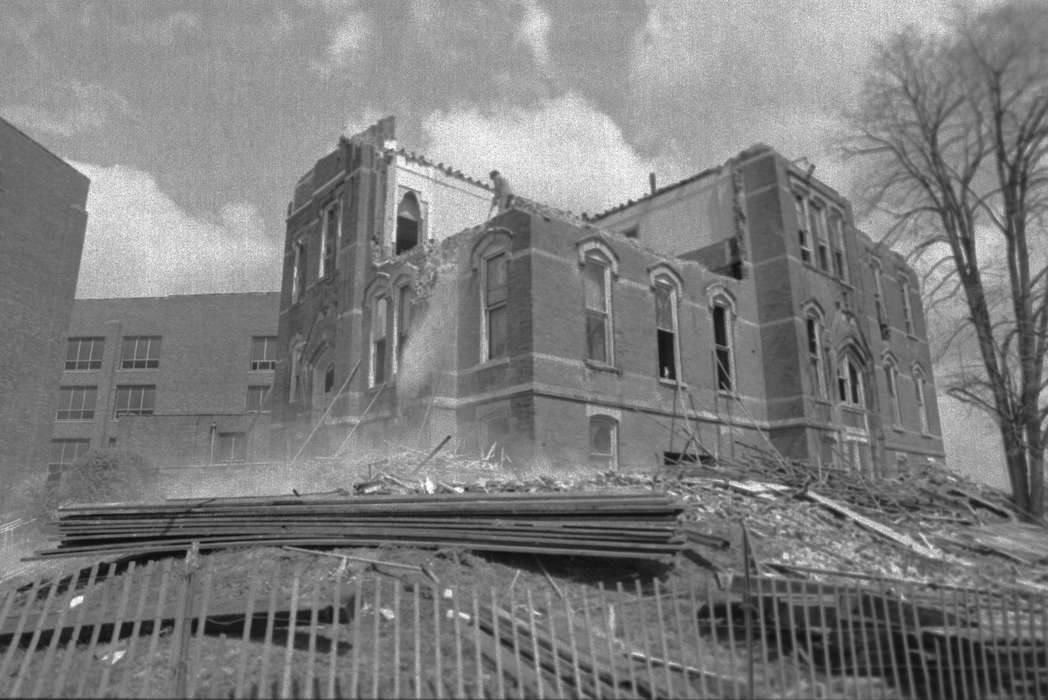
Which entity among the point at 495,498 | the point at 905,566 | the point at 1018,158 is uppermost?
the point at 1018,158

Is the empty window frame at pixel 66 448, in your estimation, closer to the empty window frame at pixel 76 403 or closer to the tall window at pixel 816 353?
the empty window frame at pixel 76 403

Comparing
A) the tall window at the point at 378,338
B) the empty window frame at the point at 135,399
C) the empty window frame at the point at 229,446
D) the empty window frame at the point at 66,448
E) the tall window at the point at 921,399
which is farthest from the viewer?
the empty window frame at the point at 135,399

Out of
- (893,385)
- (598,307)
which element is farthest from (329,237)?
(893,385)

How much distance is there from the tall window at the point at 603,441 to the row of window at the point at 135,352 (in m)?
34.1

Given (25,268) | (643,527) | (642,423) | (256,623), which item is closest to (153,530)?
(256,623)

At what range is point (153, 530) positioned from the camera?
10.4 metres

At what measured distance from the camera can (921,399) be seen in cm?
2855

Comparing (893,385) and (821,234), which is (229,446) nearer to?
(821,234)

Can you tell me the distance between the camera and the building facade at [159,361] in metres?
45.5

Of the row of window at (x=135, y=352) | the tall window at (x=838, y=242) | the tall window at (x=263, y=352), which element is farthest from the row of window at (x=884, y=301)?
the tall window at (x=263, y=352)

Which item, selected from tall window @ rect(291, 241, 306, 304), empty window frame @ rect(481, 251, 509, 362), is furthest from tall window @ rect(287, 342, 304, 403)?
empty window frame @ rect(481, 251, 509, 362)

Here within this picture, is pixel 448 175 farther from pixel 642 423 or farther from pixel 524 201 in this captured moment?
pixel 642 423

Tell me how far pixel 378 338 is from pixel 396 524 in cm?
1247

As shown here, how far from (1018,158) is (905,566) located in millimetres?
10025
